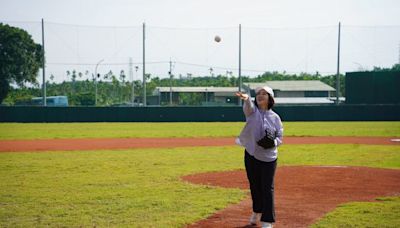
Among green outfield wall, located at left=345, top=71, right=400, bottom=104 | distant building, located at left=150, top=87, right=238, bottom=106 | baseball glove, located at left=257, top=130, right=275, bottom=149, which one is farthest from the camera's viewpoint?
distant building, located at left=150, top=87, right=238, bottom=106

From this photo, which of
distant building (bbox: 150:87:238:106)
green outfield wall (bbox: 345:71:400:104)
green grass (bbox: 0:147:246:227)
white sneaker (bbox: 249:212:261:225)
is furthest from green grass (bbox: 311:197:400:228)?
distant building (bbox: 150:87:238:106)

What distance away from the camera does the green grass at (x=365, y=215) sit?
662 centimetres

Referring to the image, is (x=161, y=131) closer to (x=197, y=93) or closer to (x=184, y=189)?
(x=184, y=189)

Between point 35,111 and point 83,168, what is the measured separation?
91.2 feet

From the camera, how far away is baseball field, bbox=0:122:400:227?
6.97m

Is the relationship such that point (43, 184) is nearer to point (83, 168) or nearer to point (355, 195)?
point (83, 168)

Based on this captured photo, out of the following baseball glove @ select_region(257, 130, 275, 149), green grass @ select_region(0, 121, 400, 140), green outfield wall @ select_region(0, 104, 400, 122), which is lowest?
green grass @ select_region(0, 121, 400, 140)

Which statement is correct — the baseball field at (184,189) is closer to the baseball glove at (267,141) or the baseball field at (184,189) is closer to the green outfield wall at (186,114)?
the baseball glove at (267,141)

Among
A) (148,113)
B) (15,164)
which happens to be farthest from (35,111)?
(15,164)

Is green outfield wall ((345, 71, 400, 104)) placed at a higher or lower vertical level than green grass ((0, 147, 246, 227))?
higher

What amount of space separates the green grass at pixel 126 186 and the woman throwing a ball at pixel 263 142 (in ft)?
3.24

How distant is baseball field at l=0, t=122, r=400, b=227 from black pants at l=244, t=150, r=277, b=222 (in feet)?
1.12

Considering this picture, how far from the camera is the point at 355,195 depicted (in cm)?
889

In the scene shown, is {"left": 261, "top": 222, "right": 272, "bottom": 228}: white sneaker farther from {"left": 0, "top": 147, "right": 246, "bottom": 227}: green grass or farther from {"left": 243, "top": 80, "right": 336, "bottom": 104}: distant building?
{"left": 243, "top": 80, "right": 336, "bottom": 104}: distant building
